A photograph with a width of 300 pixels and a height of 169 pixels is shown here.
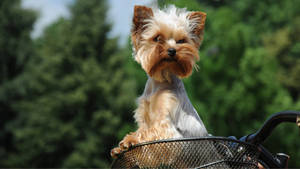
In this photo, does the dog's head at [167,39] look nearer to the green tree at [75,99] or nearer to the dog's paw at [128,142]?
the dog's paw at [128,142]

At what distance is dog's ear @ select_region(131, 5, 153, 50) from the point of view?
287 centimetres

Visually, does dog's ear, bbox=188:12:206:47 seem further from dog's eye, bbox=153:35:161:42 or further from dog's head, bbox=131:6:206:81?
dog's eye, bbox=153:35:161:42

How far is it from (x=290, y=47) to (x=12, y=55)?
2064cm

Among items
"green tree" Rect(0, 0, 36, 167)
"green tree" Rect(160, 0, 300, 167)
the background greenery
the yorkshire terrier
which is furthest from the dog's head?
"green tree" Rect(0, 0, 36, 167)

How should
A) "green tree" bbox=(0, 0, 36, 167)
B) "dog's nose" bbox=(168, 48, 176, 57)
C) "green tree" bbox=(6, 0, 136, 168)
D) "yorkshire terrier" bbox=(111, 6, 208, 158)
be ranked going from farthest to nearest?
1. "green tree" bbox=(0, 0, 36, 167)
2. "green tree" bbox=(6, 0, 136, 168)
3. "dog's nose" bbox=(168, 48, 176, 57)
4. "yorkshire terrier" bbox=(111, 6, 208, 158)

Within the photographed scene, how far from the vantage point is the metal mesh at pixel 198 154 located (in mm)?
1968

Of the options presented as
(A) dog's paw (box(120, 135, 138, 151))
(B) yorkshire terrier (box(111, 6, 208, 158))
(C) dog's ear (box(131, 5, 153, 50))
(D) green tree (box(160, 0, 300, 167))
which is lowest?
(A) dog's paw (box(120, 135, 138, 151))

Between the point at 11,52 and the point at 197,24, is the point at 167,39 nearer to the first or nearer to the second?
the point at 197,24

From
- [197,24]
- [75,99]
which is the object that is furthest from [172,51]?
[75,99]

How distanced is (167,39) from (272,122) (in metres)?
1.12

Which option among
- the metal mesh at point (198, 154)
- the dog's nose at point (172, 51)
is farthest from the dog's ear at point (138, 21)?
the metal mesh at point (198, 154)

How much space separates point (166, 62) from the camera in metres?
2.92

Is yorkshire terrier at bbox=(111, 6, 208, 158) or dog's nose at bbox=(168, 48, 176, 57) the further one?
dog's nose at bbox=(168, 48, 176, 57)

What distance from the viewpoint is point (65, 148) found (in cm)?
2608
